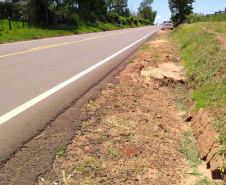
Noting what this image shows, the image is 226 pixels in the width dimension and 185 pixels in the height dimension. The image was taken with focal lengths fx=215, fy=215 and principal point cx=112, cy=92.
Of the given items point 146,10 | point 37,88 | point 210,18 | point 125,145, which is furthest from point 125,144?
point 146,10

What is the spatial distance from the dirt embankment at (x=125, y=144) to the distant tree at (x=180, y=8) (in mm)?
41298

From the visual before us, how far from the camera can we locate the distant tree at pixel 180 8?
41062 millimetres

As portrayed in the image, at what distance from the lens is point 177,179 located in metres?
2.50

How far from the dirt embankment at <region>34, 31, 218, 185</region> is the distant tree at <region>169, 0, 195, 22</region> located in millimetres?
41298

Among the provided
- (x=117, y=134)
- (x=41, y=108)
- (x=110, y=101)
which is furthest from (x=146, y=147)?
(x=41, y=108)

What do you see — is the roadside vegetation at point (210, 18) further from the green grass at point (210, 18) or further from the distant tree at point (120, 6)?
the distant tree at point (120, 6)

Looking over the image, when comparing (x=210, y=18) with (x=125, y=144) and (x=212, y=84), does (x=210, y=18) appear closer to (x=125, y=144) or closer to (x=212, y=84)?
(x=212, y=84)

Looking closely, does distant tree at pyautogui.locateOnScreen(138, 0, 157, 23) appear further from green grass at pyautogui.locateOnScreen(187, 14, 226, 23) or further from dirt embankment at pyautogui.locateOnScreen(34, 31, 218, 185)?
dirt embankment at pyautogui.locateOnScreen(34, 31, 218, 185)

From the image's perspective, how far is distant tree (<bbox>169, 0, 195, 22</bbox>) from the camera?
41062mm

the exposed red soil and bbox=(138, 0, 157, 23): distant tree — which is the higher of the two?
bbox=(138, 0, 157, 23): distant tree

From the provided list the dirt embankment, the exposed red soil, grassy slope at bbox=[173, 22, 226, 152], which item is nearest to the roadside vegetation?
grassy slope at bbox=[173, 22, 226, 152]

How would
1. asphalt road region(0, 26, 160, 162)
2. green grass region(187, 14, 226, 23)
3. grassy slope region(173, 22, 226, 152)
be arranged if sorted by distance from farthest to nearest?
1. green grass region(187, 14, 226, 23)
2. grassy slope region(173, 22, 226, 152)
3. asphalt road region(0, 26, 160, 162)

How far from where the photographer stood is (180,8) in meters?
41.6

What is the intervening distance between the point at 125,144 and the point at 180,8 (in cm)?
4415
